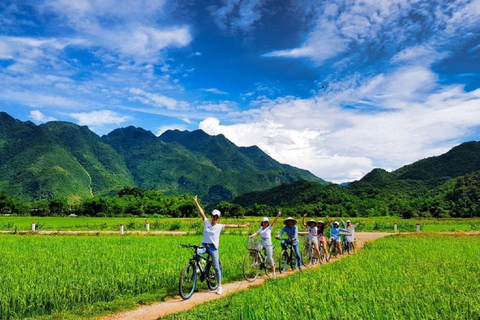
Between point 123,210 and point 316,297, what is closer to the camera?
point 316,297

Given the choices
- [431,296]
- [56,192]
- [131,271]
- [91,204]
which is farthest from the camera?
[56,192]

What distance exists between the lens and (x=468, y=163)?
12525cm

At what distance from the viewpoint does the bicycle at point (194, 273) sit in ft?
31.1

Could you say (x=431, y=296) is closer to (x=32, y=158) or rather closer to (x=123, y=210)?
(x=123, y=210)

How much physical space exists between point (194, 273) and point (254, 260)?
9.79 feet

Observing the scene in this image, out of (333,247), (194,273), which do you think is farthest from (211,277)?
(333,247)

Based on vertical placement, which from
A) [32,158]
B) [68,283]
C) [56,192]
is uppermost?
[32,158]

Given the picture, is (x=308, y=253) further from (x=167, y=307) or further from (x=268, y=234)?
(x=167, y=307)

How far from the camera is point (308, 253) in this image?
16016mm

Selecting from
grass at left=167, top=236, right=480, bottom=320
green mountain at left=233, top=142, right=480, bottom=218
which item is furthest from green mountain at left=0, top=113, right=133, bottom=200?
grass at left=167, top=236, right=480, bottom=320

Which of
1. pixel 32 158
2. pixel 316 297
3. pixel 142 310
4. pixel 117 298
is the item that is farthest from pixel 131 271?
pixel 32 158

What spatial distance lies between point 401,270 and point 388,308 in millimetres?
5260

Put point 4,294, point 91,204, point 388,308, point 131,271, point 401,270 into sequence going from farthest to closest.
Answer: point 91,204 → point 131,271 → point 401,270 → point 4,294 → point 388,308

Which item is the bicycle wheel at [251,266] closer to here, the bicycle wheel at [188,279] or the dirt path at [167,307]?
the dirt path at [167,307]
